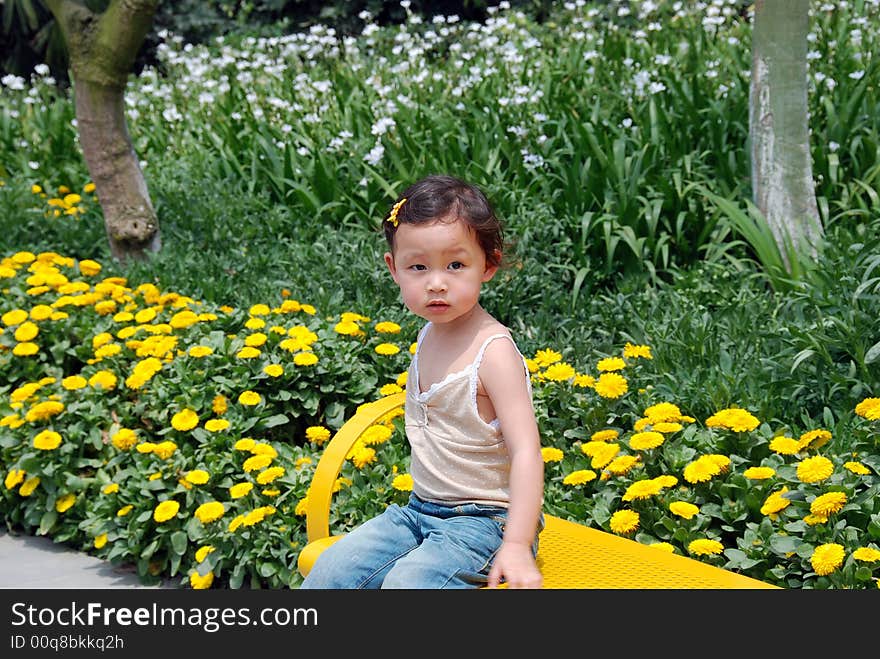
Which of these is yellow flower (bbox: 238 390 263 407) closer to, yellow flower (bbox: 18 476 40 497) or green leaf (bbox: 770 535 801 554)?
yellow flower (bbox: 18 476 40 497)

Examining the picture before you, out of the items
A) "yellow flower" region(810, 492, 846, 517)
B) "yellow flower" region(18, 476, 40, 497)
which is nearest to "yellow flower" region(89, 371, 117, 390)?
"yellow flower" region(18, 476, 40, 497)

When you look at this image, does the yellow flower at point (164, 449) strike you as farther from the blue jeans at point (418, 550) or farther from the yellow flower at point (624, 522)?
the yellow flower at point (624, 522)

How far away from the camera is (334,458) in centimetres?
250

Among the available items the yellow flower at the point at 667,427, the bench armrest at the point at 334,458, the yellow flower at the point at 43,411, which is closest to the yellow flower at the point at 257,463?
the bench armrest at the point at 334,458

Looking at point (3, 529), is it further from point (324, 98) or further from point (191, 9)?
point (191, 9)

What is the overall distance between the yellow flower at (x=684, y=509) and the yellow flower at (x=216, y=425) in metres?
1.39

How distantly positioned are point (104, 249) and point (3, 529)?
211 centimetres

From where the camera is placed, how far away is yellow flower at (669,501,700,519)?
2.68 meters

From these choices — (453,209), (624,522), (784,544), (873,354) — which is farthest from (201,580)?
(873,354)

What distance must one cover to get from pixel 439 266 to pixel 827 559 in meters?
1.01

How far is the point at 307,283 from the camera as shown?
15.5 ft

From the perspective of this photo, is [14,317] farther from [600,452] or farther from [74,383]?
[600,452]

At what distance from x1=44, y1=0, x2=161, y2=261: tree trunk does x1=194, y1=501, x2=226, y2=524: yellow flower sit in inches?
91.8

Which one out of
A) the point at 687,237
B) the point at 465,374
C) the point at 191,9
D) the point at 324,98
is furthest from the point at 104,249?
the point at 191,9
